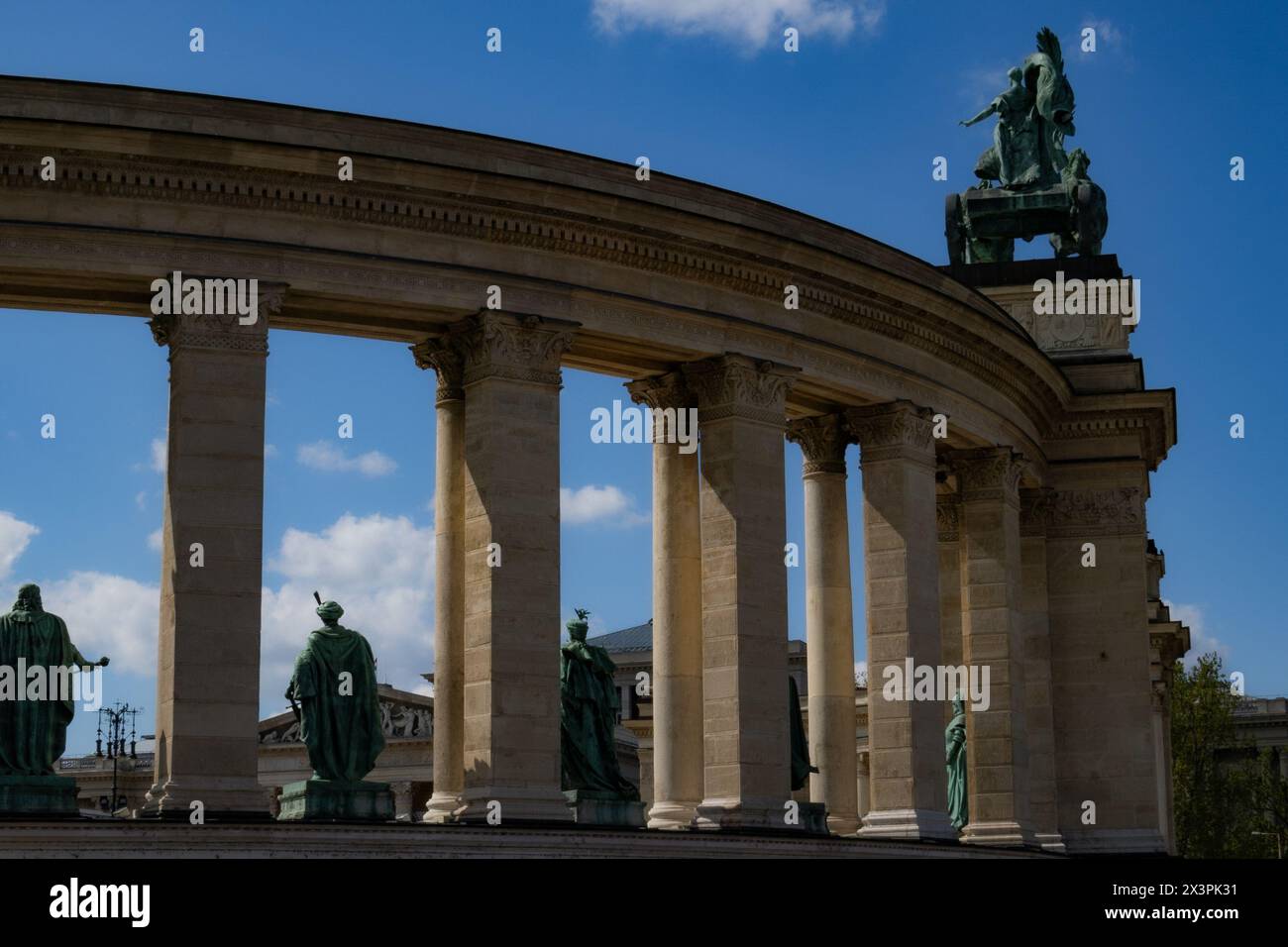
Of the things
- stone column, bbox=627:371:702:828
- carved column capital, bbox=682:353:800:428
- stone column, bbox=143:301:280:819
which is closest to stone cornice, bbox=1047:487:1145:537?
carved column capital, bbox=682:353:800:428

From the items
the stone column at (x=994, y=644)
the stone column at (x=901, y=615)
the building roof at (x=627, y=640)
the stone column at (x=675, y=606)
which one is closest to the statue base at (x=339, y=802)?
the stone column at (x=675, y=606)

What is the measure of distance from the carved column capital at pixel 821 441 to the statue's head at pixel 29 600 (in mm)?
20819

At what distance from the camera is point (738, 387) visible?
45.8m

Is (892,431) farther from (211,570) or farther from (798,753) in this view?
(211,570)

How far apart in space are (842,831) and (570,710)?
965 centimetres

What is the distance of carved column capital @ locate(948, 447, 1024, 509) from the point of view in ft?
182

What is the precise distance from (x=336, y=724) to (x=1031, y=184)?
33.1 metres

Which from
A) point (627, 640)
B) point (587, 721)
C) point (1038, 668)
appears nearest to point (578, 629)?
point (587, 721)

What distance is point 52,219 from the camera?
1533 inches

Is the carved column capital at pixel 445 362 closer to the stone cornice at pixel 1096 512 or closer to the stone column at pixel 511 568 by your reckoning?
the stone column at pixel 511 568

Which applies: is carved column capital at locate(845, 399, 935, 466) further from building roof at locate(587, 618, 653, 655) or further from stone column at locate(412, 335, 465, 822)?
building roof at locate(587, 618, 653, 655)

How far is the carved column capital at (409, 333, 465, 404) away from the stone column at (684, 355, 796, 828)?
540cm
